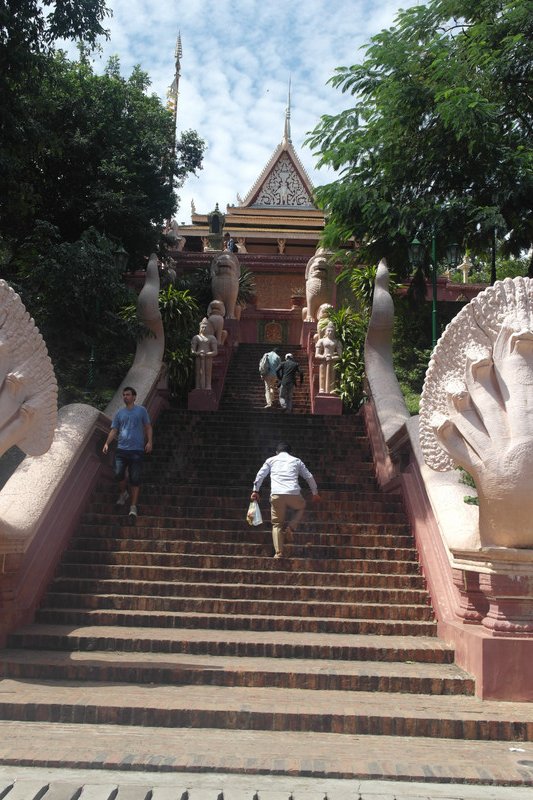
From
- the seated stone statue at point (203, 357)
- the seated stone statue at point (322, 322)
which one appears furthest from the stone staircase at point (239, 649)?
the seated stone statue at point (322, 322)

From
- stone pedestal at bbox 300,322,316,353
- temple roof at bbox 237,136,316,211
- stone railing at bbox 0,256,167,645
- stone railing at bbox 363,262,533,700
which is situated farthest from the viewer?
temple roof at bbox 237,136,316,211

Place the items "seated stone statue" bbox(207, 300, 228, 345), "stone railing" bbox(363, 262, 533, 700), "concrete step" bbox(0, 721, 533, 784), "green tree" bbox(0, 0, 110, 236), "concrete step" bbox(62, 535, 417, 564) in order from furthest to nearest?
"seated stone statue" bbox(207, 300, 228, 345) → "green tree" bbox(0, 0, 110, 236) → "concrete step" bbox(62, 535, 417, 564) → "stone railing" bbox(363, 262, 533, 700) → "concrete step" bbox(0, 721, 533, 784)

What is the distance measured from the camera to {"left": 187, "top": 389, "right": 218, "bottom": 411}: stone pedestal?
13.3m

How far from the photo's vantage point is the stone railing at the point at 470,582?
5.00m

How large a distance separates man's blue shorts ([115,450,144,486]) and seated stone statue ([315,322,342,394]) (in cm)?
→ 565

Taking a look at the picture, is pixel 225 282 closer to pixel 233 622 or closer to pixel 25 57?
pixel 25 57

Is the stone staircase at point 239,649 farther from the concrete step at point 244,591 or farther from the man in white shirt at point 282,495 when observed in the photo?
the man in white shirt at point 282,495

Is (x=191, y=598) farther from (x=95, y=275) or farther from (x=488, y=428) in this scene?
(x=95, y=275)

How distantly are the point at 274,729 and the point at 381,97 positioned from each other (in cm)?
1170

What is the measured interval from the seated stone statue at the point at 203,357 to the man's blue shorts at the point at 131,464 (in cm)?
536

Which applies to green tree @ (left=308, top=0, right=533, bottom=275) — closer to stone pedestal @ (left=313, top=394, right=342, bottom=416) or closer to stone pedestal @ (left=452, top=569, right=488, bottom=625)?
stone pedestal @ (left=313, top=394, right=342, bottom=416)

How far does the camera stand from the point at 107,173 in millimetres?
16875

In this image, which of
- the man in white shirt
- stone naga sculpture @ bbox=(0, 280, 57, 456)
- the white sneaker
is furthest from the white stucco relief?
stone naga sculpture @ bbox=(0, 280, 57, 456)

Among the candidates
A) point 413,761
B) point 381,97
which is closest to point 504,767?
point 413,761
